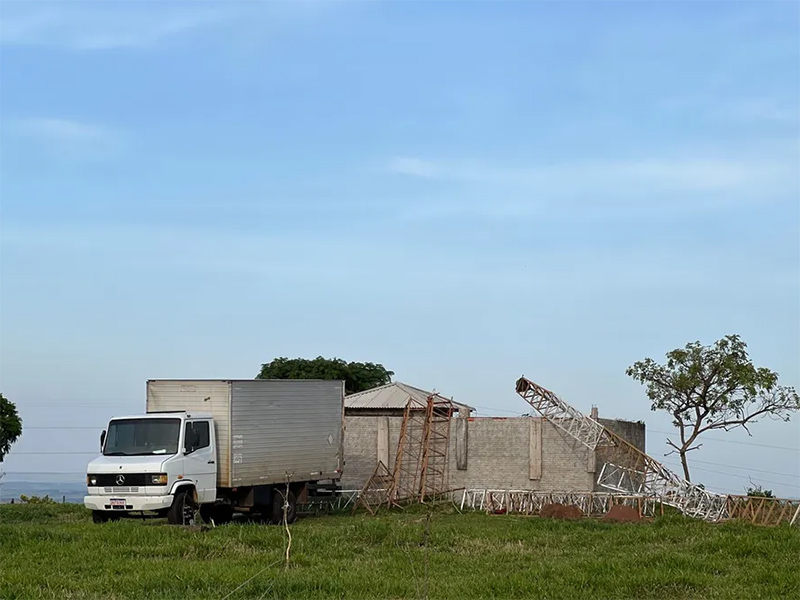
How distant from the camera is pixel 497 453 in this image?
32125 millimetres

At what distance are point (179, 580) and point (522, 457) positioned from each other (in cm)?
1822

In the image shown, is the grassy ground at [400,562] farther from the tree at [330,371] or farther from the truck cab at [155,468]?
the tree at [330,371]

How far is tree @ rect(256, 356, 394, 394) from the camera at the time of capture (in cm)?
6512

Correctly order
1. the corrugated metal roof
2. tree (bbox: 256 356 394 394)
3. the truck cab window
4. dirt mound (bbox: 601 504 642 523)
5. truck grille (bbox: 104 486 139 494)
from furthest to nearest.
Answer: tree (bbox: 256 356 394 394) → the corrugated metal roof → dirt mound (bbox: 601 504 642 523) → the truck cab window → truck grille (bbox: 104 486 139 494)

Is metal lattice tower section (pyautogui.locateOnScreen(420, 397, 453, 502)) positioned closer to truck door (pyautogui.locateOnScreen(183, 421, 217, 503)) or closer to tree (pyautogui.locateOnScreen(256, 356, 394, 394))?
truck door (pyautogui.locateOnScreen(183, 421, 217, 503))

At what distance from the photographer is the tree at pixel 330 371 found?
65.1m

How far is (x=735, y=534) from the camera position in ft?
64.2

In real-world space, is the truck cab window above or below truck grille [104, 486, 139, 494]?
above

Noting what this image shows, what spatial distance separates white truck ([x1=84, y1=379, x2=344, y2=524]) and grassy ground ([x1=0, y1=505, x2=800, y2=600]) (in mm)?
2813

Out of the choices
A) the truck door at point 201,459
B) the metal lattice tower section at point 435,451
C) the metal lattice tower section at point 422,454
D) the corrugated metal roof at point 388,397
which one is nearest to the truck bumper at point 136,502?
the truck door at point 201,459

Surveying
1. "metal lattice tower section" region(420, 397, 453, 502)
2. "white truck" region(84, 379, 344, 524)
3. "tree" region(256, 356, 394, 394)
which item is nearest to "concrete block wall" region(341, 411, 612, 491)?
"metal lattice tower section" region(420, 397, 453, 502)

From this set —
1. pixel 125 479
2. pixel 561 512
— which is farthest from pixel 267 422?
pixel 561 512

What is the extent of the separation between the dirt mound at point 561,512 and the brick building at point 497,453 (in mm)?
2624

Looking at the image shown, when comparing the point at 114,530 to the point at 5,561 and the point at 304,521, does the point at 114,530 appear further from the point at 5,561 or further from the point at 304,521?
the point at 304,521
